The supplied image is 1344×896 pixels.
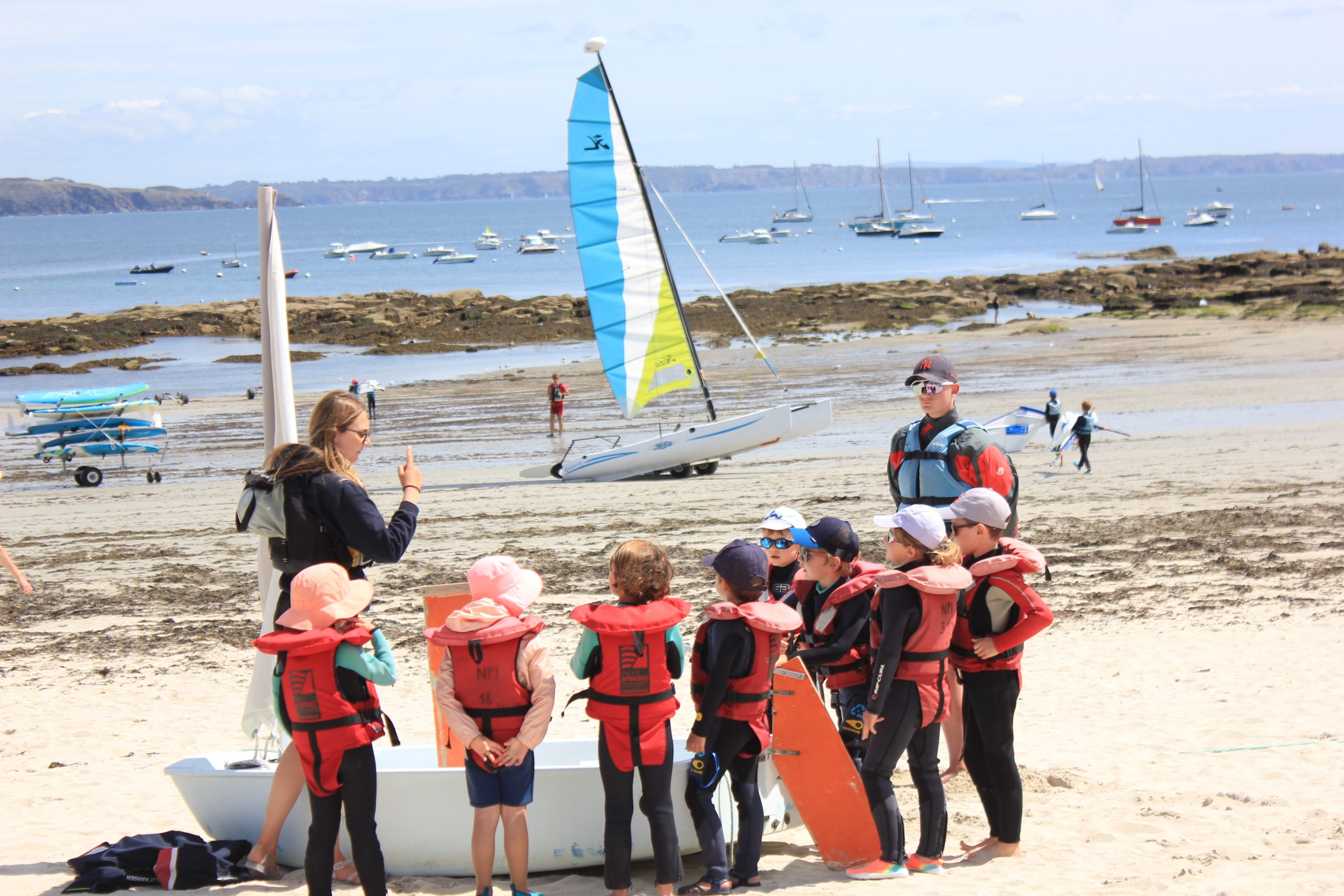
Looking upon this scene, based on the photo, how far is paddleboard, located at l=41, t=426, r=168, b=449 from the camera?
1931 centimetres

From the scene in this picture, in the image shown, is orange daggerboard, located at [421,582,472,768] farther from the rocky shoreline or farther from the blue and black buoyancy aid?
the rocky shoreline

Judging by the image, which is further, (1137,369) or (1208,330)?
(1208,330)

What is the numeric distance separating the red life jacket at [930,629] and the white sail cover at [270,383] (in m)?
2.67

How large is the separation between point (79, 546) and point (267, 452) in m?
10.1

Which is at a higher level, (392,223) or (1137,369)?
(392,223)

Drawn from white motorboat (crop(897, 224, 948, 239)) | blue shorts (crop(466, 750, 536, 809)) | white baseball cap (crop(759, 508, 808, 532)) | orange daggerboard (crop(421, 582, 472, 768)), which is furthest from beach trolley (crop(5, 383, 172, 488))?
white motorboat (crop(897, 224, 948, 239))

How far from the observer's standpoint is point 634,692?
4.04 metres

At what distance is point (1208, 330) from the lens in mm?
35906

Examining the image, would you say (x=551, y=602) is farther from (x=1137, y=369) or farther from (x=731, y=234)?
(x=731, y=234)

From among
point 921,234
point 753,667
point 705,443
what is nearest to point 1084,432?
point 705,443

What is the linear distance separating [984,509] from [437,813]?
2.58 metres

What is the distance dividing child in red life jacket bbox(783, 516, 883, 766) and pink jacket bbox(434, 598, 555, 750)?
1.23 metres

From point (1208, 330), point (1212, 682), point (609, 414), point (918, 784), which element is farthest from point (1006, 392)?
point (918, 784)

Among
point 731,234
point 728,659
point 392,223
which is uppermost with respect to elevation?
point 392,223
